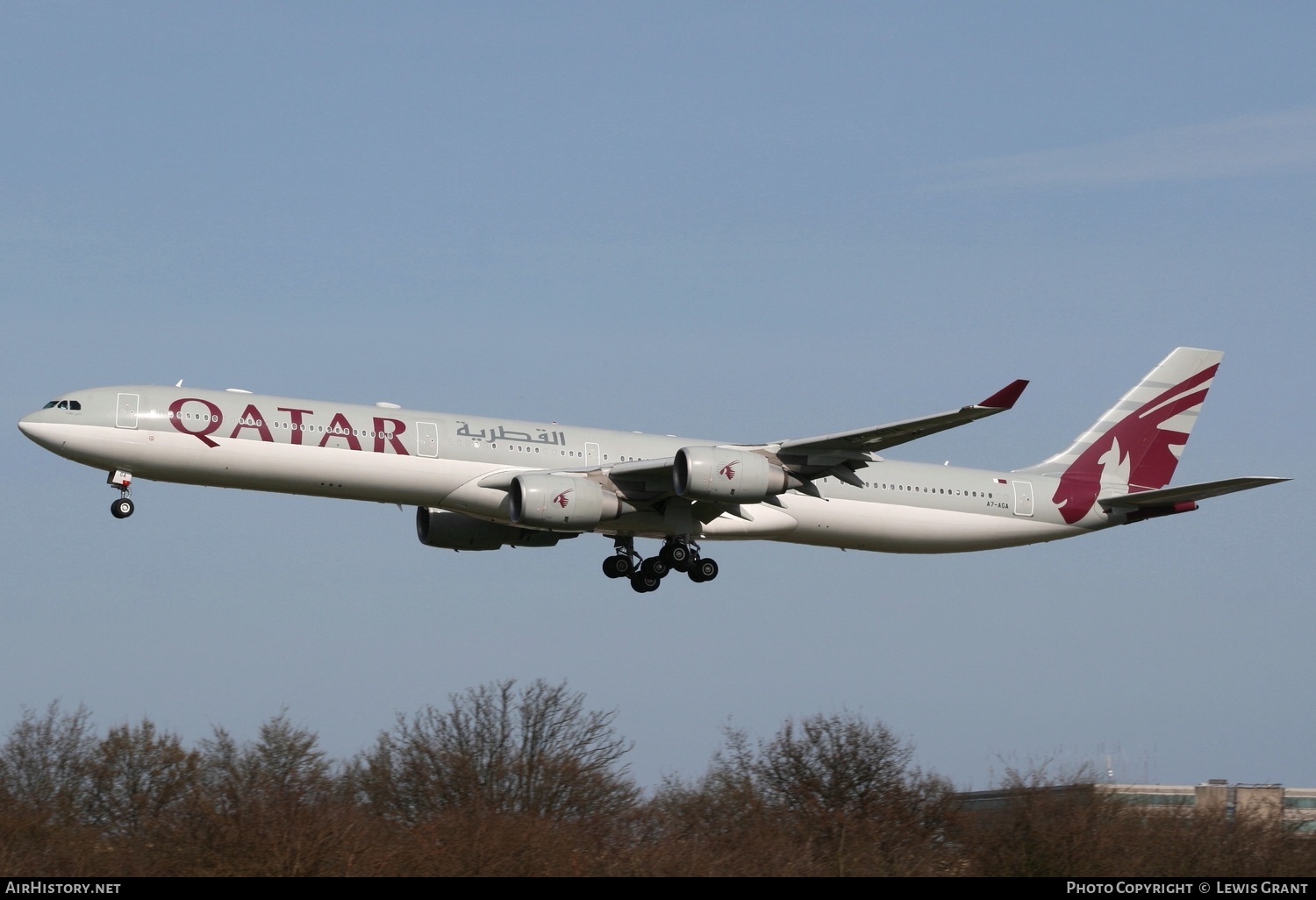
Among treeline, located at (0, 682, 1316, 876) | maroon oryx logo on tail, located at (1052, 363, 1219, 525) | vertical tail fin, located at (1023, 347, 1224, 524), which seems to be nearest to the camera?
treeline, located at (0, 682, 1316, 876)

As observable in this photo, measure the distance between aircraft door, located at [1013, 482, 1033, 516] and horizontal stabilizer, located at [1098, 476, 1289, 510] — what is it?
7.15ft

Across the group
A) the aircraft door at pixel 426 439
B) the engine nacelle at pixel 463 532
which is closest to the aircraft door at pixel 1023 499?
the engine nacelle at pixel 463 532

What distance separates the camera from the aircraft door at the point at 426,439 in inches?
1580

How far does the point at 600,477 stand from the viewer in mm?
41812

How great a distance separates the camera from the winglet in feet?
119

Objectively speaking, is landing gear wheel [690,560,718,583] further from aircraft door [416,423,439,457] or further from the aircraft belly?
aircraft door [416,423,439,457]

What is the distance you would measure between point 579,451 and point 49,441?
1292cm

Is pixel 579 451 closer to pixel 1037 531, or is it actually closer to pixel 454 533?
pixel 454 533

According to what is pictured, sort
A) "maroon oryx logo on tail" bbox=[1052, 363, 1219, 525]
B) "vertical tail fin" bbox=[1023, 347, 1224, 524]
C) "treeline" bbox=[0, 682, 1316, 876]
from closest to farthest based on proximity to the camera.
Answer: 1. "treeline" bbox=[0, 682, 1316, 876]
2. "maroon oryx logo on tail" bbox=[1052, 363, 1219, 525]
3. "vertical tail fin" bbox=[1023, 347, 1224, 524]

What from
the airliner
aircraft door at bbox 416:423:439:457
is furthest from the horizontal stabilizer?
aircraft door at bbox 416:423:439:457

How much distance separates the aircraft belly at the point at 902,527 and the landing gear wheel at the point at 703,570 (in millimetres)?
2452

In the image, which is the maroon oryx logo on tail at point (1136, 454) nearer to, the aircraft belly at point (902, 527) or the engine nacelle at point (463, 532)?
the aircraft belly at point (902, 527)
